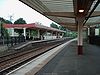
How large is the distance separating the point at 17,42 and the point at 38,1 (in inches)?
903

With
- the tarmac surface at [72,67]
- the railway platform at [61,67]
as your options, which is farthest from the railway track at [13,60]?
the tarmac surface at [72,67]

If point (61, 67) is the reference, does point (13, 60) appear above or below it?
below

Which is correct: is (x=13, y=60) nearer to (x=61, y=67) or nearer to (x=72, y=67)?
(x=61, y=67)

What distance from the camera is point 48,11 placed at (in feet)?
86.2

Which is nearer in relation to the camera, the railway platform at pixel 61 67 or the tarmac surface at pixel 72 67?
the tarmac surface at pixel 72 67

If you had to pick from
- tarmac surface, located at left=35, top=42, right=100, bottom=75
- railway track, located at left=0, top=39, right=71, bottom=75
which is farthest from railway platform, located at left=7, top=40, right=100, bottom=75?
railway track, located at left=0, top=39, right=71, bottom=75

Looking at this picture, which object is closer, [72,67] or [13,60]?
[72,67]

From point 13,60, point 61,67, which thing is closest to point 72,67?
point 61,67

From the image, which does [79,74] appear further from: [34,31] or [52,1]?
[34,31]

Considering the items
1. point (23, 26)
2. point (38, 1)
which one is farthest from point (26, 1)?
point (23, 26)

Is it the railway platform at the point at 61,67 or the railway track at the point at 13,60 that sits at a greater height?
the railway platform at the point at 61,67

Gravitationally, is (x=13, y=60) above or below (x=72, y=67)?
below

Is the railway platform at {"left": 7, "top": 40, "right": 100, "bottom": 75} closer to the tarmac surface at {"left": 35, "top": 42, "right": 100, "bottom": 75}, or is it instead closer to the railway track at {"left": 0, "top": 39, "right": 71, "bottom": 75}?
the tarmac surface at {"left": 35, "top": 42, "right": 100, "bottom": 75}

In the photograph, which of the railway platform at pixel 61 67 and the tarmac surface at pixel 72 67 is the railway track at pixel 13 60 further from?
the tarmac surface at pixel 72 67
